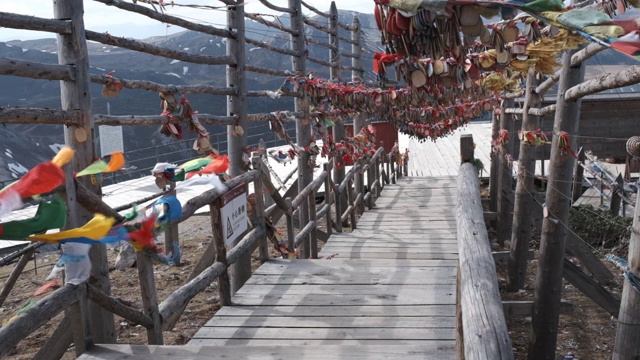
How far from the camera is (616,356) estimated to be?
14.2 feet

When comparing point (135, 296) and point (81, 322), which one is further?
point (135, 296)

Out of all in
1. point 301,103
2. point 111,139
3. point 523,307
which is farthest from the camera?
point 111,139

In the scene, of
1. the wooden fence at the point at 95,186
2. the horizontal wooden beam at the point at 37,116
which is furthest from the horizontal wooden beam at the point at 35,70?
the horizontal wooden beam at the point at 37,116

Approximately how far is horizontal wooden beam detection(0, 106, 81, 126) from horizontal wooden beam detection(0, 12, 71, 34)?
0.45m

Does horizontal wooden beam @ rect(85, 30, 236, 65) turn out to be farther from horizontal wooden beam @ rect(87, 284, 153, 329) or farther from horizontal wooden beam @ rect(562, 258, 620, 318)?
horizontal wooden beam @ rect(562, 258, 620, 318)

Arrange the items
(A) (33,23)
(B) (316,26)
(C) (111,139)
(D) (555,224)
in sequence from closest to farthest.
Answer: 1. (A) (33,23)
2. (D) (555,224)
3. (C) (111,139)
4. (B) (316,26)

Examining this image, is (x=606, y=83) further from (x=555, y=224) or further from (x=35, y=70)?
(x=35, y=70)

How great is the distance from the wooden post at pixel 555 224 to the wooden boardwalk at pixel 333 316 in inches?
43.1

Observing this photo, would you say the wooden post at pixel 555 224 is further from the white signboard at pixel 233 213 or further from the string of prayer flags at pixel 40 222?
the string of prayer flags at pixel 40 222

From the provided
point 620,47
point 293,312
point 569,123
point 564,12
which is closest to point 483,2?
point 564,12

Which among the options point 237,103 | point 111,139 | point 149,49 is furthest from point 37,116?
point 111,139

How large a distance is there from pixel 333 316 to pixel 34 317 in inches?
83.0

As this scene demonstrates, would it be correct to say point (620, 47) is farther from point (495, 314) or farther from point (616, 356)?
point (616, 356)

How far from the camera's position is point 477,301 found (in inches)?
92.8
